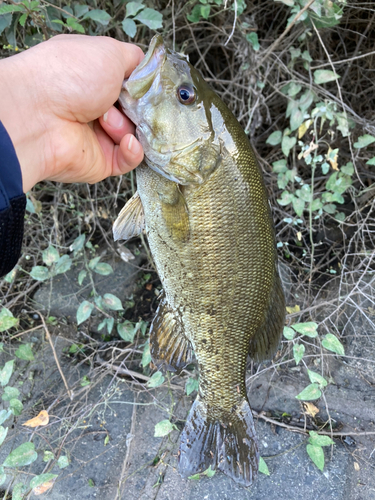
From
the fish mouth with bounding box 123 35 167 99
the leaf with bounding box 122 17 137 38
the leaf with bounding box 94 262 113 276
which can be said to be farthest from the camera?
the leaf with bounding box 94 262 113 276

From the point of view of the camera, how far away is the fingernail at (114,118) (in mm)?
1143

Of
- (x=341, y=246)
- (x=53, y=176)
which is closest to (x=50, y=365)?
(x=53, y=176)

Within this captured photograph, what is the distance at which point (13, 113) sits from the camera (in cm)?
103

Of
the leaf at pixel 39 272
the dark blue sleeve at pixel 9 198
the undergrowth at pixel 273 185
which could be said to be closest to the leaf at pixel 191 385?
the undergrowth at pixel 273 185

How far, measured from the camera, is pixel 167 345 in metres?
1.43

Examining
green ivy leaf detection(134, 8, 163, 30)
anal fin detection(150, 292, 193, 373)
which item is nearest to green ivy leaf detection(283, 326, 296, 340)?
anal fin detection(150, 292, 193, 373)

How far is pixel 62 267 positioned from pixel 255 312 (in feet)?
3.44

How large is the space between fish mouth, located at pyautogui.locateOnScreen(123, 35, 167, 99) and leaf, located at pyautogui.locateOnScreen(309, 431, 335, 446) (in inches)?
68.2

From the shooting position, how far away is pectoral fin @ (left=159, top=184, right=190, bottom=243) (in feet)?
3.78

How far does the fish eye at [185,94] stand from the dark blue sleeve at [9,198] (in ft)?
1.89

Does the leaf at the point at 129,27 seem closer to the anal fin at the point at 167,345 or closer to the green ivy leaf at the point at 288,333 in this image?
the anal fin at the point at 167,345

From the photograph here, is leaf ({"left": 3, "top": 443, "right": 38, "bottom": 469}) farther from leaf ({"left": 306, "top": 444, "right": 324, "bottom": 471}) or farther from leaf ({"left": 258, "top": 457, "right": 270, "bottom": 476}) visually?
leaf ({"left": 306, "top": 444, "right": 324, "bottom": 471})

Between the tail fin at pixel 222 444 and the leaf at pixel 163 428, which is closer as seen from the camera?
the tail fin at pixel 222 444

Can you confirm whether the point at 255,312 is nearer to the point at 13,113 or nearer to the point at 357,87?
the point at 13,113
